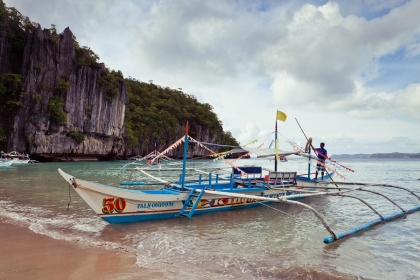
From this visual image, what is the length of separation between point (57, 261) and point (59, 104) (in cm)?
3818

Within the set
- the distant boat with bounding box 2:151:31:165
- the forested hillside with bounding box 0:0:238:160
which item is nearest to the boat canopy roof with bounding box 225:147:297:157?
the distant boat with bounding box 2:151:31:165

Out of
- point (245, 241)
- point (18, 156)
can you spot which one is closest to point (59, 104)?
point (18, 156)

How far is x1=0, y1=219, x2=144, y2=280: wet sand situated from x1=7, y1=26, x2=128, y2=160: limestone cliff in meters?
36.1

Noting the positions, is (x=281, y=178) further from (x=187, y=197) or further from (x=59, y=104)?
(x=59, y=104)

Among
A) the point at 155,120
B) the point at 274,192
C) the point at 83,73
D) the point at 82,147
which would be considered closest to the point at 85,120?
the point at 82,147

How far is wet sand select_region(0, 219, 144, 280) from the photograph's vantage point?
413 cm

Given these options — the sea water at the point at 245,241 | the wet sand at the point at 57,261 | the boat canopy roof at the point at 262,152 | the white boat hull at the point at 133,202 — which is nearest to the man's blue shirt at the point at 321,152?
the boat canopy roof at the point at 262,152

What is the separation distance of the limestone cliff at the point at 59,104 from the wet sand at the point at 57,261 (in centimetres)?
3606

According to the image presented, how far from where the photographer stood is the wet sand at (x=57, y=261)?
13.6 feet

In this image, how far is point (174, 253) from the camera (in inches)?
212

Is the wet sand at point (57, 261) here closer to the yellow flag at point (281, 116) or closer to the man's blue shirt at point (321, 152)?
the yellow flag at point (281, 116)

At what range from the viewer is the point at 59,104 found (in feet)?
124

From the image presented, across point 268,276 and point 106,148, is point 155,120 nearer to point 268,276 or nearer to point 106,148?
point 106,148

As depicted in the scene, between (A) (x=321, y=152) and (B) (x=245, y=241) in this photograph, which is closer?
(B) (x=245, y=241)
